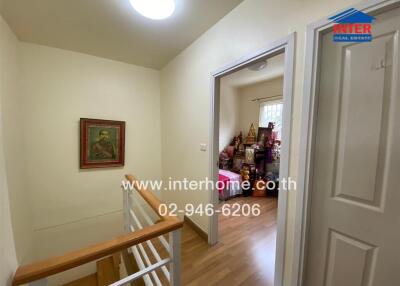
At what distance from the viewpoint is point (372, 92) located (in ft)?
2.84

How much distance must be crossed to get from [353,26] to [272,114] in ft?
10.3

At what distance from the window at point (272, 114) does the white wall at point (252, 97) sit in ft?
0.45

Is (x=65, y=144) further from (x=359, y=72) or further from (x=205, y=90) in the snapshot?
(x=359, y=72)

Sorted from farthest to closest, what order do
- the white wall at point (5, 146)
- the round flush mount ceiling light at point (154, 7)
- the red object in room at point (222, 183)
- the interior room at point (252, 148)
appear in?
1. the red object in room at point (222, 183)
2. the interior room at point (252, 148)
3. the round flush mount ceiling light at point (154, 7)
4. the white wall at point (5, 146)

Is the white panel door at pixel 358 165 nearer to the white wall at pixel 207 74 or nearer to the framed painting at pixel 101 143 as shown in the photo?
the white wall at pixel 207 74

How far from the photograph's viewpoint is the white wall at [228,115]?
14.2 feet

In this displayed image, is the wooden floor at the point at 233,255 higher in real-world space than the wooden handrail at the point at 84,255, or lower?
lower

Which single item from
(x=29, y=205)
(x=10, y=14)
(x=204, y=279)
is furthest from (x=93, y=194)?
(x=10, y=14)

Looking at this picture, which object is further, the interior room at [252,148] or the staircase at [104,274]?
the interior room at [252,148]

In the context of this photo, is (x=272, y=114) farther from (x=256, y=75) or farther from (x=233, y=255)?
(x=233, y=255)

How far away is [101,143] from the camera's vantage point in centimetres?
258

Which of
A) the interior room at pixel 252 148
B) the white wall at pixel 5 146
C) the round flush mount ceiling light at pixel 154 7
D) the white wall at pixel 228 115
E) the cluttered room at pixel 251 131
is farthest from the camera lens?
the white wall at pixel 228 115

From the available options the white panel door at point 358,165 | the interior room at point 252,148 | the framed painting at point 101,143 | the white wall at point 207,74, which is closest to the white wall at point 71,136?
the framed painting at point 101,143

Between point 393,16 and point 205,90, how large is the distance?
145 cm
